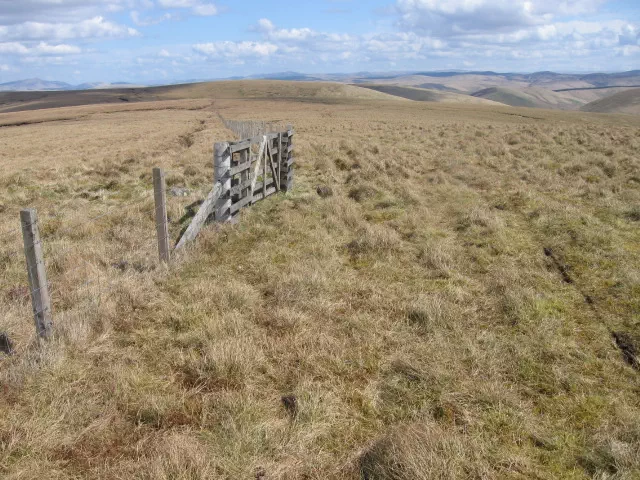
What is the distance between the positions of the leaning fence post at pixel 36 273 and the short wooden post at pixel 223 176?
4.58 meters

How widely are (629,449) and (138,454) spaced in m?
3.89

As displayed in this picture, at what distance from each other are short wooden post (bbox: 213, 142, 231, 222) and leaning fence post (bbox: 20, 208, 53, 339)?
4.58 m

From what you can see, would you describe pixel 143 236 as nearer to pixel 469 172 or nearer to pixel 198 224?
pixel 198 224

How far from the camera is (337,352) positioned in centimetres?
491

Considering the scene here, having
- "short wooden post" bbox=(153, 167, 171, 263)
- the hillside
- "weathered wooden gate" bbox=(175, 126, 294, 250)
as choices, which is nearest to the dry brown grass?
"weathered wooden gate" bbox=(175, 126, 294, 250)

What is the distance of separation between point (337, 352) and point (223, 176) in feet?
17.7

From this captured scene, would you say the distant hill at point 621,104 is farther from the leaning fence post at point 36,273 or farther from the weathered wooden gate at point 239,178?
the leaning fence post at point 36,273

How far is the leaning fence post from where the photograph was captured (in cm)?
450

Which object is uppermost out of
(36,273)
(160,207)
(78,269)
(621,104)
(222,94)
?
(222,94)

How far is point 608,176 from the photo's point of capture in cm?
1543

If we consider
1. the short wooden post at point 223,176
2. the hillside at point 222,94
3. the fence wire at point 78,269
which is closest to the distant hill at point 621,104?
the hillside at point 222,94

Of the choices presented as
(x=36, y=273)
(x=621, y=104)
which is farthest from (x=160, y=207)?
(x=621, y=104)

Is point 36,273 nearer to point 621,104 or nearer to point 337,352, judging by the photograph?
point 337,352

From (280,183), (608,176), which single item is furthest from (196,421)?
(608,176)
